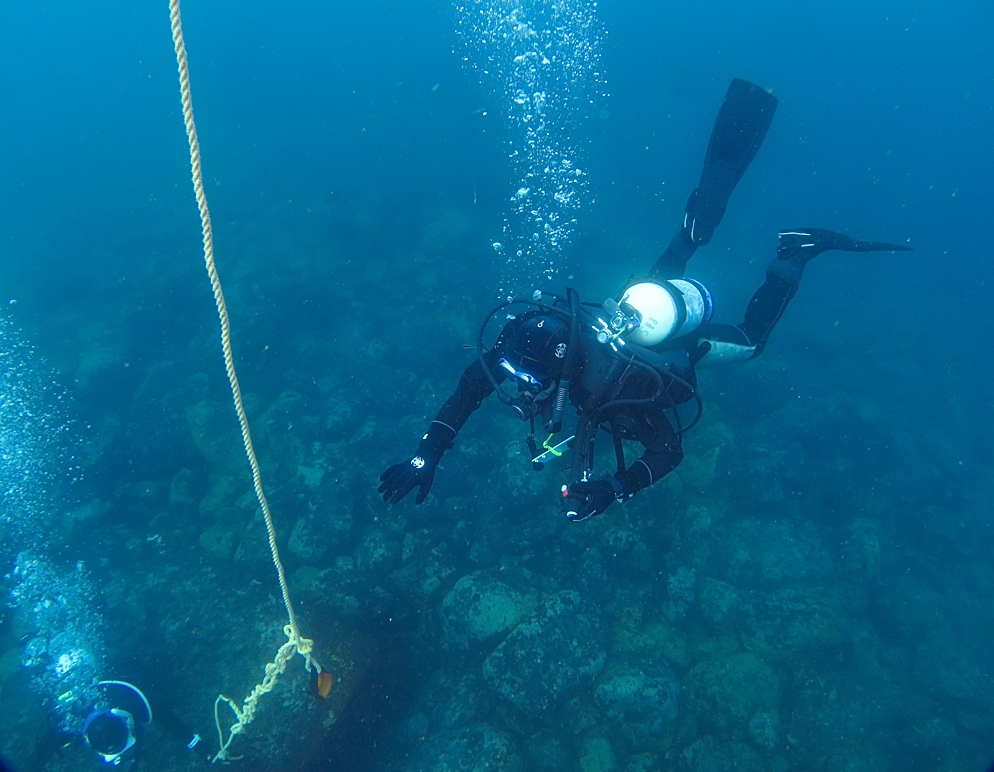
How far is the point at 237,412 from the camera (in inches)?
125

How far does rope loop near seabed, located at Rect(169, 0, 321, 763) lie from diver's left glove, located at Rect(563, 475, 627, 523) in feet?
6.45

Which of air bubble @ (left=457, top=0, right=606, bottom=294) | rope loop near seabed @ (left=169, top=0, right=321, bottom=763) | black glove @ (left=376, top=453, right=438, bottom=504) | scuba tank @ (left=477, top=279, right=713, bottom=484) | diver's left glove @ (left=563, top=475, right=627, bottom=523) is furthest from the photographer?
air bubble @ (left=457, top=0, right=606, bottom=294)

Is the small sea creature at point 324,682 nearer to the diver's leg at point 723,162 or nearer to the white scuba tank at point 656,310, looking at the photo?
the white scuba tank at point 656,310

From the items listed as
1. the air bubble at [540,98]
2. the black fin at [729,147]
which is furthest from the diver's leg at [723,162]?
the air bubble at [540,98]

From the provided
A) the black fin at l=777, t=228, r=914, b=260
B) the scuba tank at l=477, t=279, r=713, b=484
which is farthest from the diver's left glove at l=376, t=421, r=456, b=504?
the black fin at l=777, t=228, r=914, b=260

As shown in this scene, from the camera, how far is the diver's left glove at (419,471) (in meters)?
4.01

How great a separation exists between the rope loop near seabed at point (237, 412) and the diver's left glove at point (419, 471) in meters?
0.93

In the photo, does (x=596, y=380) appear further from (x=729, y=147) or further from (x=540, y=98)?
(x=540, y=98)

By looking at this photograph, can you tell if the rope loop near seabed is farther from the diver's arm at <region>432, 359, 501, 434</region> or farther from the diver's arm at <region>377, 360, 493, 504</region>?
the diver's arm at <region>432, 359, 501, 434</region>

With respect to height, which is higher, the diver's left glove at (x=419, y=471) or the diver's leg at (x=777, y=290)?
the diver's leg at (x=777, y=290)

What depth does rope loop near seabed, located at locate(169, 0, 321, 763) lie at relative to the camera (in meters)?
1.73

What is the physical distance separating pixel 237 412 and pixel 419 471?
153 cm

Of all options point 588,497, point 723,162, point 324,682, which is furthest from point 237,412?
point 723,162

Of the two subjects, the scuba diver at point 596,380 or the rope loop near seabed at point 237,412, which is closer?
the rope loop near seabed at point 237,412
